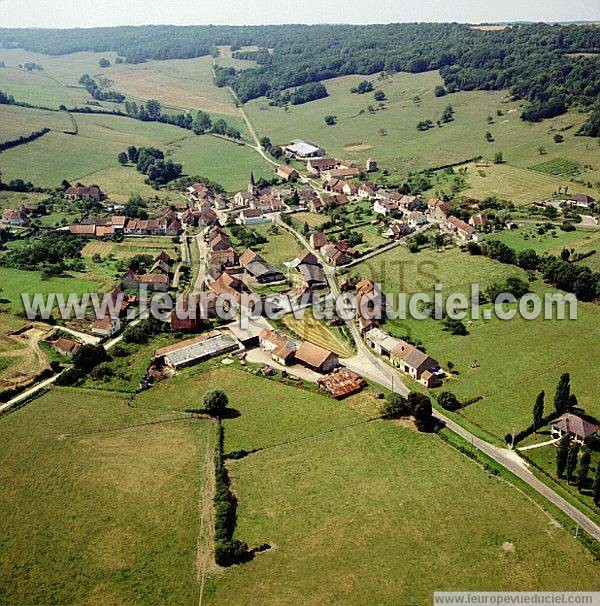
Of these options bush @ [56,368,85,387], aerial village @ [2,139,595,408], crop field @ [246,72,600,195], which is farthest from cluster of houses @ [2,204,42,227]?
crop field @ [246,72,600,195]

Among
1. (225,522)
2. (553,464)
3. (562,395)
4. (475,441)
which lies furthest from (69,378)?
(562,395)

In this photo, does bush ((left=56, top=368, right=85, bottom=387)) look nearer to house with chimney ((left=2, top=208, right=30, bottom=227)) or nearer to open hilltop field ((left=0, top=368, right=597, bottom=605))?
open hilltop field ((left=0, top=368, right=597, bottom=605))

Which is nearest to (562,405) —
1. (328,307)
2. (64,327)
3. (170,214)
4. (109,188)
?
(328,307)

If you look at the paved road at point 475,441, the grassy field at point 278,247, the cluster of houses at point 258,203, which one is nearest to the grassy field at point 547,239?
the grassy field at point 278,247

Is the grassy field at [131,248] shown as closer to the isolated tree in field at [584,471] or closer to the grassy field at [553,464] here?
the grassy field at [553,464]

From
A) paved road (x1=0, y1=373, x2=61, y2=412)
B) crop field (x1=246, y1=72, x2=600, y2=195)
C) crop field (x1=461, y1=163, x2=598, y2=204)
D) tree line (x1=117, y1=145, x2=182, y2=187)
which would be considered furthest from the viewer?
tree line (x1=117, y1=145, x2=182, y2=187)

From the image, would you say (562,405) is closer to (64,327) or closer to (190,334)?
(190,334)

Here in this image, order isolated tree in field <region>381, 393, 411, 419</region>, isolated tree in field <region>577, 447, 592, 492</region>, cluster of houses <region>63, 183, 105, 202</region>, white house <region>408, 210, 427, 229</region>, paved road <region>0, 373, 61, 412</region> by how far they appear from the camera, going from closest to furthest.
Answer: isolated tree in field <region>577, 447, 592, 492</region> → isolated tree in field <region>381, 393, 411, 419</region> → paved road <region>0, 373, 61, 412</region> → white house <region>408, 210, 427, 229</region> → cluster of houses <region>63, 183, 105, 202</region>

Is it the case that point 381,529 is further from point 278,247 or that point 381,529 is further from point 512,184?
point 512,184
